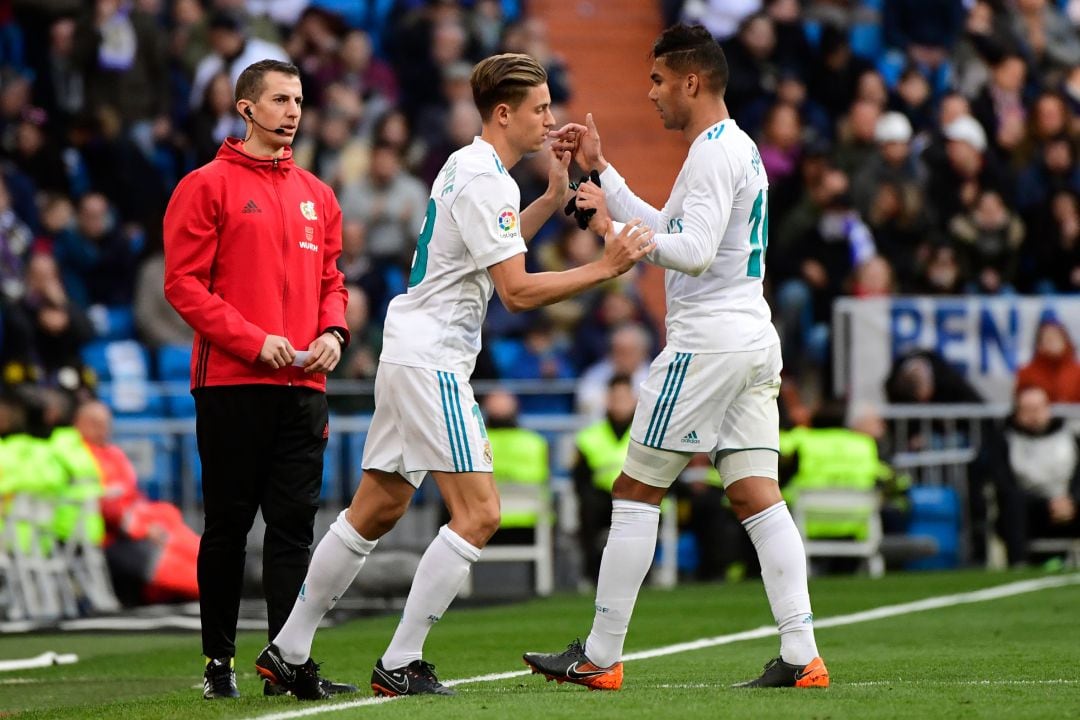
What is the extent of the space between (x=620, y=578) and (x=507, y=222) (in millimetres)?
1306

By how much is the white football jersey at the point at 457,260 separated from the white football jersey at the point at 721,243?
21.6 inches

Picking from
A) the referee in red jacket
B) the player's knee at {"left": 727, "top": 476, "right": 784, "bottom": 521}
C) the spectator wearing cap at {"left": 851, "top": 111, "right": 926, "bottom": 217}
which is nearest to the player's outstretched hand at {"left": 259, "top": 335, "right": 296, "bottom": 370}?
the referee in red jacket

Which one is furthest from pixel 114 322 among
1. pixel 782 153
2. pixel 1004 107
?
pixel 1004 107

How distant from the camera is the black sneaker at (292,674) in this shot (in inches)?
290

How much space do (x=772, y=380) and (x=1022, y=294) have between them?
1223 centimetres

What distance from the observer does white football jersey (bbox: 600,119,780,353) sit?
23.5 ft

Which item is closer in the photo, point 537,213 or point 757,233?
point 757,233

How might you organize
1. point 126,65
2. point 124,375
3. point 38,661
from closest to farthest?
point 38,661 < point 124,375 < point 126,65

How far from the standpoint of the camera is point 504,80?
7133mm

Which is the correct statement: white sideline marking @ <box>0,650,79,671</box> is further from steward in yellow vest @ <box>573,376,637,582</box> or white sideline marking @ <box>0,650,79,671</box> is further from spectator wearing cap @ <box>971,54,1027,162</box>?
spectator wearing cap @ <box>971,54,1027,162</box>

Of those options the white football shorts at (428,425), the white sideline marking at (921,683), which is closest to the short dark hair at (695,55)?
the white football shorts at (428,425)

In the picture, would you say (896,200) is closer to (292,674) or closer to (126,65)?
(126,65)

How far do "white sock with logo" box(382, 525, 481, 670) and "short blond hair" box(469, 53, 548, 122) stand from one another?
4.73ft

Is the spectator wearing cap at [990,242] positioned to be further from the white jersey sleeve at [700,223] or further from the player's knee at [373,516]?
the player's knee at [373,516]
